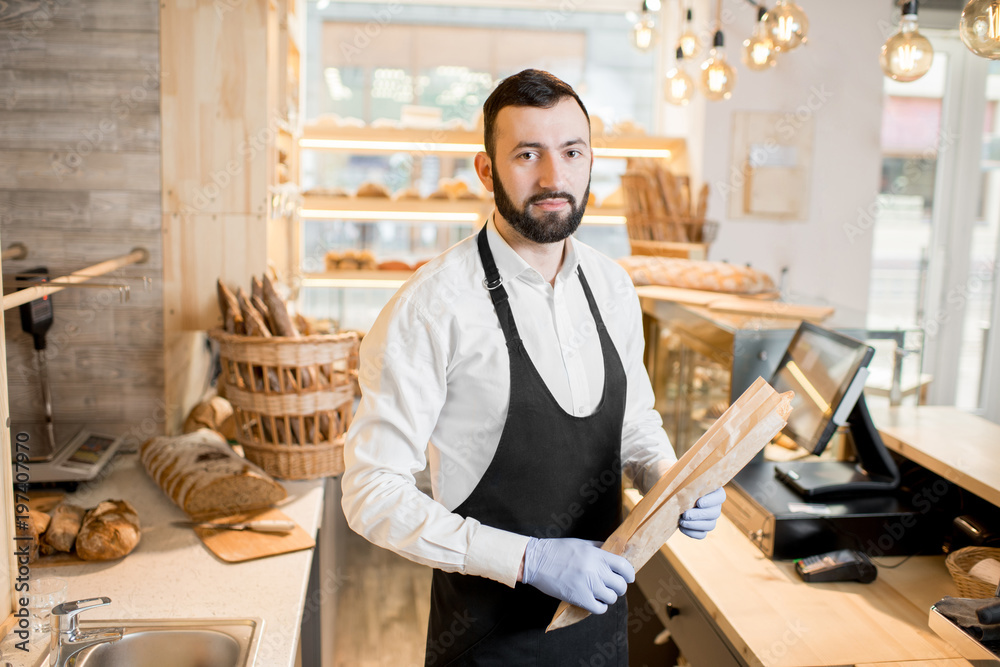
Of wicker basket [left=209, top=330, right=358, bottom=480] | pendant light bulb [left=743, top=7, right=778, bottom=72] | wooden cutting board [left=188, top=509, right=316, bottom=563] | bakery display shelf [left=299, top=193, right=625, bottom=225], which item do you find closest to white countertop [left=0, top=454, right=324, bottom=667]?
wooden cutting board [left=188, top=509, right=316, bottom=563]

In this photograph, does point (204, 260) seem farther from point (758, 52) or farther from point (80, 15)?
point (758, 52)

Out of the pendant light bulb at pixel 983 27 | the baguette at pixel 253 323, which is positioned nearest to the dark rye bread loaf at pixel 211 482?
the baguette at pixel 253 323

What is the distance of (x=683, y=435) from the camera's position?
2.78 metres

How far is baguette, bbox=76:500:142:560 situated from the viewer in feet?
5.85

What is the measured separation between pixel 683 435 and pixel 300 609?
5.14 ft

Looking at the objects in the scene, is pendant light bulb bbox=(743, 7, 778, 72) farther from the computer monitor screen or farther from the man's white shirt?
the man's white shirt

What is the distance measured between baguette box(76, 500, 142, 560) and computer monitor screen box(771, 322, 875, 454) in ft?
5.16

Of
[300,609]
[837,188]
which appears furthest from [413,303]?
[837,188]

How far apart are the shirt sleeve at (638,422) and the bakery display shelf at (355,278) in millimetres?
2636

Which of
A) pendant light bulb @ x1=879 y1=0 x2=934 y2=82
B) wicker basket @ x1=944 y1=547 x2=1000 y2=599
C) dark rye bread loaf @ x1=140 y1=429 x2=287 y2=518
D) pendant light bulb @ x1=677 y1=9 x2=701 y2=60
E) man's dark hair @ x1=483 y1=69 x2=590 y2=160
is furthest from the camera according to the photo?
pendant light bulb @ x1=677 y1=9 x2=701 y2=60

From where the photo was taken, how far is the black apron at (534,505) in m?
1.43

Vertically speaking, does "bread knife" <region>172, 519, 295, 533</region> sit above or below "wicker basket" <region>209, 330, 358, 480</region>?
below

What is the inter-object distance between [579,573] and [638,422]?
483 mm

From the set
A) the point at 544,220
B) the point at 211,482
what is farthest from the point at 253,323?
the point at 544,220
